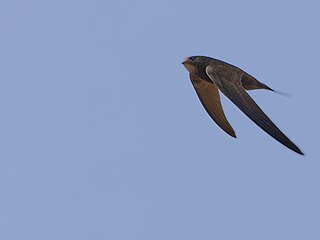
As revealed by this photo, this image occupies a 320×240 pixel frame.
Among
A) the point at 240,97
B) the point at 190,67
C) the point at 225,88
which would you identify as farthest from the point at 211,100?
the point at 240,97

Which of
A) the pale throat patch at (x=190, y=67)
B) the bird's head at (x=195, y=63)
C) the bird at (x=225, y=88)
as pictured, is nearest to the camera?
the bird at (x=225, y=88)

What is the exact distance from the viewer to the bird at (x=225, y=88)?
12.0 meters

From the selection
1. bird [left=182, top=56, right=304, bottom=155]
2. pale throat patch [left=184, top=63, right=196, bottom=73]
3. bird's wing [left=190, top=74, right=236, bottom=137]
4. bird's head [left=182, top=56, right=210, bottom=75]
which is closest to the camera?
bird [left=182, top=56, right=304, bottom=155]

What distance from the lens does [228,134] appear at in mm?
14984

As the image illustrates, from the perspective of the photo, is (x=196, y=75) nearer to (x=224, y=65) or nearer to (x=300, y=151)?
(x=224, y=65)

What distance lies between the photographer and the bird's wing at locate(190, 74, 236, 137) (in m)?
15.2

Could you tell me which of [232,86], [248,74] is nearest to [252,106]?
[232,86]

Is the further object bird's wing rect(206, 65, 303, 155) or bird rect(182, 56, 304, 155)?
bird rect(182, 56, 304, 155)

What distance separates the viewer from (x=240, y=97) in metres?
13.0

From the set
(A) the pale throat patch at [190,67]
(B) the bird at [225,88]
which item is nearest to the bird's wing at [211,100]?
(B) the bird at [225,88]

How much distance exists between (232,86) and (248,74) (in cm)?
97

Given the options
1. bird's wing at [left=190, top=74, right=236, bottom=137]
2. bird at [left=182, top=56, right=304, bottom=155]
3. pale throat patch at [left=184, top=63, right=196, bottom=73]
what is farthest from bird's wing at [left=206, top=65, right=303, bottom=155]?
bird's wing at [left=190, top=74, right=236, bottom=137]

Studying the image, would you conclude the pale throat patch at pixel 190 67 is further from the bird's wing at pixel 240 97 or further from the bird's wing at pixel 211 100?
the bird's wing at pixel 240 97

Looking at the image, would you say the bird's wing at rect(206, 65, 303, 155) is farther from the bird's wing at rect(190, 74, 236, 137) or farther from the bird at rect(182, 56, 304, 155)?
the bird's wing at rect(190, 74, 236, 137)
